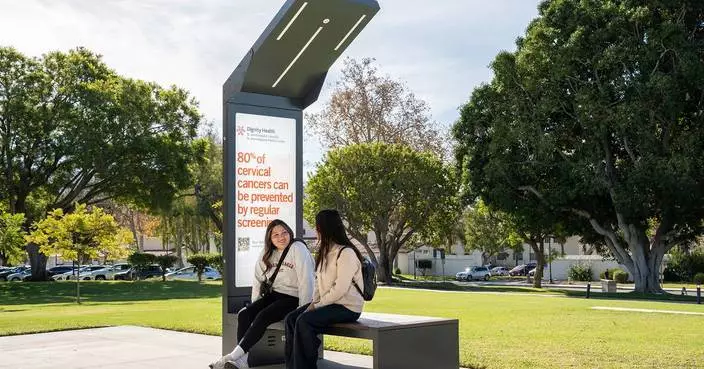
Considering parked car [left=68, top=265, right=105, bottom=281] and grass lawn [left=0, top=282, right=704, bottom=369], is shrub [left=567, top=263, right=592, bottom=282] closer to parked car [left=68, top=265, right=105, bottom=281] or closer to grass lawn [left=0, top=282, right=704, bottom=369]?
parked car [left=68, top=265, right=105, bottom=281]

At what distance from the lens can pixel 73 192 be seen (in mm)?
46656

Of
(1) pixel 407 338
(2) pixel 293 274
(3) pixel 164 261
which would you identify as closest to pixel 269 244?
(2) pixel 293 274

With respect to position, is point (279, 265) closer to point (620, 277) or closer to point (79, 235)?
point (79, 235)

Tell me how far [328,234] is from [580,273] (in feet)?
187

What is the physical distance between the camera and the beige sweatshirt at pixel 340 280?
7352 millimetres

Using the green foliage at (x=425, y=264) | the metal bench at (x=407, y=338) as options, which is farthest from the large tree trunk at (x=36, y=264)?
the metal bench at (x=407, y=338)

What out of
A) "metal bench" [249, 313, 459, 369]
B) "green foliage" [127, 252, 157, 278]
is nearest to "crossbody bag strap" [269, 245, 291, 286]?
"metal bench" [249, 313, 459, 369]

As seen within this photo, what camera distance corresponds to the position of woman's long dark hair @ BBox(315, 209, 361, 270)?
7473 mm

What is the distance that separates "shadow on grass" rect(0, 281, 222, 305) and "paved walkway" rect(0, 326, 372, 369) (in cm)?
1965

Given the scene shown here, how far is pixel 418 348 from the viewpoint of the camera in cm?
739

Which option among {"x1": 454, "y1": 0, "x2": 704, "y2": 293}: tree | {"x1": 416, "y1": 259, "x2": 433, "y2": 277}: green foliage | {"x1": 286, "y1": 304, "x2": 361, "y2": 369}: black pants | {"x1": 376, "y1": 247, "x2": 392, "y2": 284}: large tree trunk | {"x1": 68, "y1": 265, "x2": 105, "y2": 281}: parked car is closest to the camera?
{"x1": 286, "y1": 304, "x2": 361, "y2": 369}: black pants

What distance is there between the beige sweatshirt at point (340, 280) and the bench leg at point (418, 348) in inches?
21.4

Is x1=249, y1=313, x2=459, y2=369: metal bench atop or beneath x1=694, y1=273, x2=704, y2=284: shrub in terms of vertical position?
atop

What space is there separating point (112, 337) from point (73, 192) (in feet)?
119
